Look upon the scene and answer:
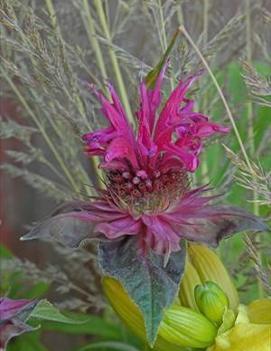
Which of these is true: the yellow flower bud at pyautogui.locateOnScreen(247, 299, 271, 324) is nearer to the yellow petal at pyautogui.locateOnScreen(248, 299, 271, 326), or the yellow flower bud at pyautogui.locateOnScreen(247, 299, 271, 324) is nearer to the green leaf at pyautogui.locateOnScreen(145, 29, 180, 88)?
the yellow petal at pyautogui.locateOnScreen(248, 299, 271, 326)

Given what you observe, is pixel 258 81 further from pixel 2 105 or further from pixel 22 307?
pixel 2 105

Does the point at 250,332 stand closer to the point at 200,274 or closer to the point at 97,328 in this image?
the point at 200,274

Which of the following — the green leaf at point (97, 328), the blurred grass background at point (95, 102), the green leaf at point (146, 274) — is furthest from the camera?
the green leaf at point (97, 328)

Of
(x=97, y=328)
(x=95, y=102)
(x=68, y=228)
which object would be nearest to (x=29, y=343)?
(x=97, y=328)

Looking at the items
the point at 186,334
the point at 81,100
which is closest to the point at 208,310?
the point at 186,334

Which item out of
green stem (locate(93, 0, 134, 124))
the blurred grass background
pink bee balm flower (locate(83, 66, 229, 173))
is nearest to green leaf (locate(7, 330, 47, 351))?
the blurred grass background

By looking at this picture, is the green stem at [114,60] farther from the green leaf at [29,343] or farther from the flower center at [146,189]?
the green leaf at [29,343]

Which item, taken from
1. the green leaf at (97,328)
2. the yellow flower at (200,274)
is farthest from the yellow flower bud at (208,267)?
the green leaf at (97,328)
